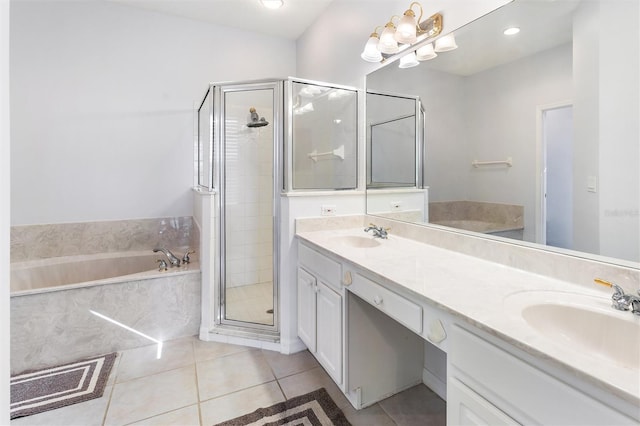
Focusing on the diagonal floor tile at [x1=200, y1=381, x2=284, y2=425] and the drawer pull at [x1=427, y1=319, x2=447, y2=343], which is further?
the diagonal floor tile at [x1=200, y1=381, x2=284, y2=425]

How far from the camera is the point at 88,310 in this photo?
2078 mm

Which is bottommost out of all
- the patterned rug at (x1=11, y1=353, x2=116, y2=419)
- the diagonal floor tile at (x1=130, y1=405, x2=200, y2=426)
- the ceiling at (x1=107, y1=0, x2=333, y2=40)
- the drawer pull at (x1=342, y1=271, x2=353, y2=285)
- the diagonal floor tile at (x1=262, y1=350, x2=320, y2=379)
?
the diagonal floor tile at (x1=130, y1=405, x2=200, y2=426)

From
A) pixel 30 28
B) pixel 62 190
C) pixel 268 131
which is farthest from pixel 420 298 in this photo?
pixel 30 28

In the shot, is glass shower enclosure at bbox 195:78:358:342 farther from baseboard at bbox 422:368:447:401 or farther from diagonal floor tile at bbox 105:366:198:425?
baseboard at bbox 422:368:447:401

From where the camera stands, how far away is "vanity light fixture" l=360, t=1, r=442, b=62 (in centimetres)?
164

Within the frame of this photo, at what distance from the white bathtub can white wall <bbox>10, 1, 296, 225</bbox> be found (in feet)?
1.22

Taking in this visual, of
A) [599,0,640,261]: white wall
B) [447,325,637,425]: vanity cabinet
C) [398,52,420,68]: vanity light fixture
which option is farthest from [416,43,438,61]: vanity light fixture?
[447,325,637,425]: vanity cabinet

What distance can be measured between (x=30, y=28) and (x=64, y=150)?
1.01 m

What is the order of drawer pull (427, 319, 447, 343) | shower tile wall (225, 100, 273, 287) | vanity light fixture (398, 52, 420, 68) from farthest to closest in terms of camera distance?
shower tile wall (225, 100, 273, 287) → vanity light fixture (398, 52, 420, 68) → drawer pull (427, 319, 447, 343)

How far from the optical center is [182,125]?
3.08 meters

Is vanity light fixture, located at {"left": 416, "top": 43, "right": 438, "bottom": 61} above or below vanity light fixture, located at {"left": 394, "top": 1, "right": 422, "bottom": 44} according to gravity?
below

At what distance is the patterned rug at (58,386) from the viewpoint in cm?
163

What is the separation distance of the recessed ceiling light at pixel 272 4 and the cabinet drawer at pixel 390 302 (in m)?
2.52
